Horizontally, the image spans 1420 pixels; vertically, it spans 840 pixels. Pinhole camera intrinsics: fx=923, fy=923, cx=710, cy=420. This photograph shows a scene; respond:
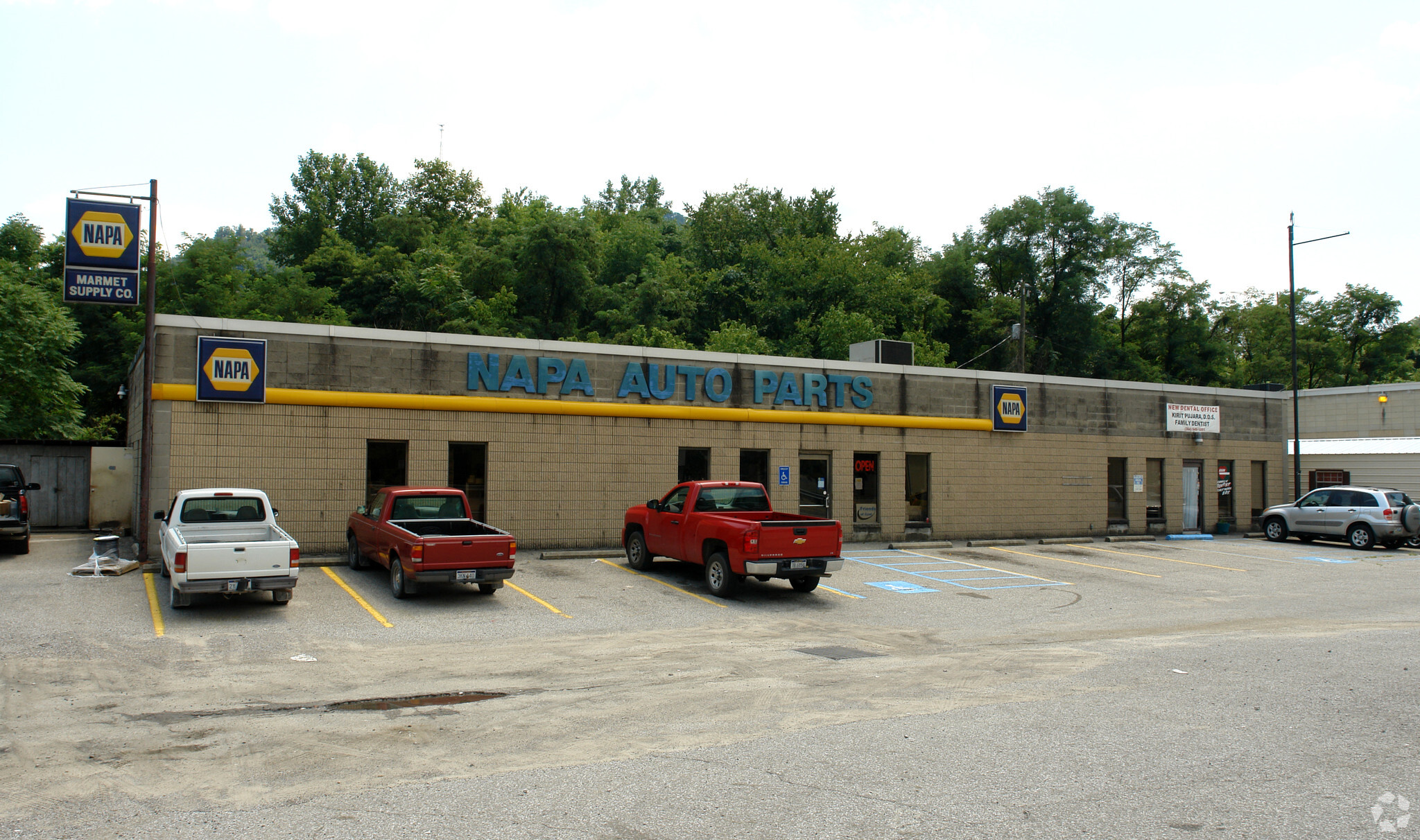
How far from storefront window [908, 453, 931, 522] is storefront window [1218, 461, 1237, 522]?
11981 millimetres

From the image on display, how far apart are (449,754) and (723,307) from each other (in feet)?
169

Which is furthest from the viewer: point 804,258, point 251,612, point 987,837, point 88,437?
point 804,258

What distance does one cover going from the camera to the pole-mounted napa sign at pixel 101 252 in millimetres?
15516

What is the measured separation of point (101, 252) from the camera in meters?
15.7

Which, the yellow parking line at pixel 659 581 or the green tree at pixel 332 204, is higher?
the green tree at pixel 332 204

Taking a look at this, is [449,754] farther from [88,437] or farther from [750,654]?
[88,437]

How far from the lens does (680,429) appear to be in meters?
21.6

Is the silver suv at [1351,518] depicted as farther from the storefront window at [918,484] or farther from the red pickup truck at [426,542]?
the red pickup truck at [426,542]

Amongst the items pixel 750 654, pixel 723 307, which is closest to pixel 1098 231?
pixel 723 307

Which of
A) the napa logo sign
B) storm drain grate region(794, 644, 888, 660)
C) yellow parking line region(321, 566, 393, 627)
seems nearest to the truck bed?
yellow parking line region(321, 566, 393, 627)

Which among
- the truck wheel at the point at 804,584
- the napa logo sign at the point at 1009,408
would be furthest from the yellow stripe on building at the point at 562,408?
the truck wheel at the point at 804,584

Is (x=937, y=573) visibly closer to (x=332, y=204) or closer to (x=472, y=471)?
→ (x=472, y=471)

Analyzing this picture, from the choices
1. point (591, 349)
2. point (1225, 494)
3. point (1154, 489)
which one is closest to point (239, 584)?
point (591, 349)

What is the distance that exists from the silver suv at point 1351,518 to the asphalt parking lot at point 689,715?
11861 mm
